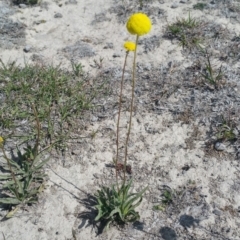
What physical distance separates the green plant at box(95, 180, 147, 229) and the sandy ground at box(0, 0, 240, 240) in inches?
3.1

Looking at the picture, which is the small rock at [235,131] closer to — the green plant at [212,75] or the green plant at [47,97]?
the green plant at [212,75]

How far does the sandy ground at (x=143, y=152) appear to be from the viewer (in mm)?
3260

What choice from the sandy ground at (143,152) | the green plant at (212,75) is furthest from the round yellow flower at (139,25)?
the green plant at (212,75)

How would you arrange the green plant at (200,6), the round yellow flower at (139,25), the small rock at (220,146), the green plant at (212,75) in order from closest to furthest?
1. the round yellow flower at (139,25)
2. the small rock at (220,146)
3. the green plant at (212,75)
4. the green plant at (200,6)

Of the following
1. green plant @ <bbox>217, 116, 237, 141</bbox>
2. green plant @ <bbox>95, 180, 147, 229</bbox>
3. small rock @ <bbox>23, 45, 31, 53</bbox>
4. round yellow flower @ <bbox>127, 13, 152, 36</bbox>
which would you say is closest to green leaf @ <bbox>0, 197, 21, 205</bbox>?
green plant @ <bbox>95, 180, 147, 229</bbox>

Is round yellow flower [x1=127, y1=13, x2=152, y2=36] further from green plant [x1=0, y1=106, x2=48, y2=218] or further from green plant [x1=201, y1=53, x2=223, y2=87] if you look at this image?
green plant [x1=201, y1=53, x2=223, y2=87]

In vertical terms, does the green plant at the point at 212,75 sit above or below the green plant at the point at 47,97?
above

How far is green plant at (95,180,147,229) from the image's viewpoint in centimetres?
316

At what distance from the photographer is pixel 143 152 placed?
12.6ft

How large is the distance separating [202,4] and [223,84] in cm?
160

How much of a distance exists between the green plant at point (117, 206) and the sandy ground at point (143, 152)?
0.25ft

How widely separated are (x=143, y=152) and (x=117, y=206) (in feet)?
2.61

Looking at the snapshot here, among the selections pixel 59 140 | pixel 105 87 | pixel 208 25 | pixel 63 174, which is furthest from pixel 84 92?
pixel 208 25

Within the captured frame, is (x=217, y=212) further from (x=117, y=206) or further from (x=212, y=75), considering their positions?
(x=212, y=75)
